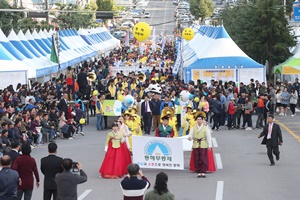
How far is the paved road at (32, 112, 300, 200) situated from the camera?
18.4 m

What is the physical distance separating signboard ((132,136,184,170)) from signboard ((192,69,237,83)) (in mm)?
20740

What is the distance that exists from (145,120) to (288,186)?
518 inches

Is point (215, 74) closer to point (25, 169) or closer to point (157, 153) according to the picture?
point (157, 153)

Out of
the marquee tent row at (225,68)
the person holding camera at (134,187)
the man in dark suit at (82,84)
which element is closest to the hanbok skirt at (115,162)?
the person holding camera at (134,187)

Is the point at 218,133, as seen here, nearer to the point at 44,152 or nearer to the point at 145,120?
the point at 145,120

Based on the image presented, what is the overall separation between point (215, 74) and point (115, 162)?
21.5 metres

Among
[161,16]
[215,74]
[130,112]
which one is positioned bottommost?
[130,112]

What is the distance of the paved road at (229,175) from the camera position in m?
18.4

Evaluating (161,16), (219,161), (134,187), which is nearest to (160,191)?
(134,187)

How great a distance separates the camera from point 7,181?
524 inches

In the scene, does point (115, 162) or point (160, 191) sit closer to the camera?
point (160, 191)

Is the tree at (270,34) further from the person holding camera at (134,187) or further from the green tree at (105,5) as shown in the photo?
the green tree at (105,5)

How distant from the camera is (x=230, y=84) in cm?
3712

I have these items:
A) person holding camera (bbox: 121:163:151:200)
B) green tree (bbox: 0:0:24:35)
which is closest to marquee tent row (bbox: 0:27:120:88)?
green tree (bbox: 0:0:24:35)
